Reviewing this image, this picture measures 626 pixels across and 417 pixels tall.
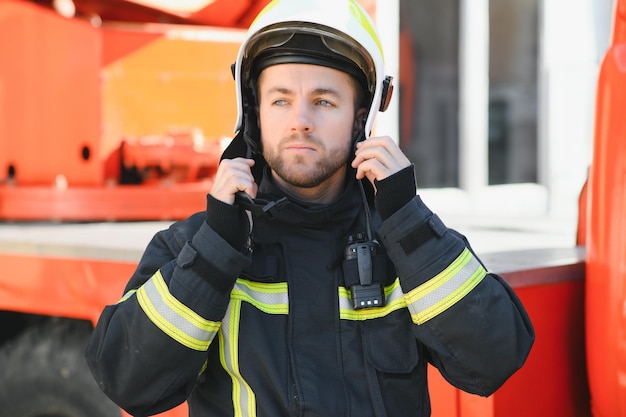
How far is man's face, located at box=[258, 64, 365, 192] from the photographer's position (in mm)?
1666

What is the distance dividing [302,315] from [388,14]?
3.73 m

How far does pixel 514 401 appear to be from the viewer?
1.93m

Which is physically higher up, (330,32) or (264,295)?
(330,32)

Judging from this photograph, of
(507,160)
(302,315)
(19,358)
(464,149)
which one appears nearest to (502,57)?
(507,160)

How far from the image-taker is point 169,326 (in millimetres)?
1516

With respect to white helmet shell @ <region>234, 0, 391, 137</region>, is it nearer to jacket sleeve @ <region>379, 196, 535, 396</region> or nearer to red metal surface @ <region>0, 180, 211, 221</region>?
jacket sleeve @ <region>379, 196, 535, 396</region>

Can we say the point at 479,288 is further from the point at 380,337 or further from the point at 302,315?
the point at 302,315

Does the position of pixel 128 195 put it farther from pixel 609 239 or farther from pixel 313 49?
pixel 609 239

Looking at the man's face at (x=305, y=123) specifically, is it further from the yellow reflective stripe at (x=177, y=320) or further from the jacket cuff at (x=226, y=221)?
the yellow reflective stripe at (x=177, y=320)

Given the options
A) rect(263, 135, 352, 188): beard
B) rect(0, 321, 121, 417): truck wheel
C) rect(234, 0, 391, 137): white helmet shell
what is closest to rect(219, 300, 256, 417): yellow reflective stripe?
rect(263, 135, 352, 188): beard

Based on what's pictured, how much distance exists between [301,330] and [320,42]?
0.63m

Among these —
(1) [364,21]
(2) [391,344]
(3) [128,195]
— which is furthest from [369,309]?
(3) [128,195]

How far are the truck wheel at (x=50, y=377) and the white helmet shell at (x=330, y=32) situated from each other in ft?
3.62

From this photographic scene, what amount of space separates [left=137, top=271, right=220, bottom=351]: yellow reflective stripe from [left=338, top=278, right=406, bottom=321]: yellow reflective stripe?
0.26m
